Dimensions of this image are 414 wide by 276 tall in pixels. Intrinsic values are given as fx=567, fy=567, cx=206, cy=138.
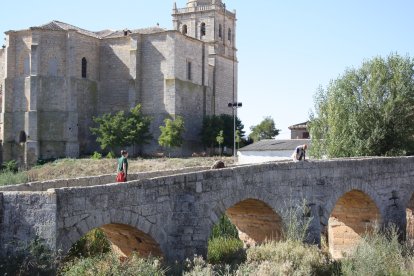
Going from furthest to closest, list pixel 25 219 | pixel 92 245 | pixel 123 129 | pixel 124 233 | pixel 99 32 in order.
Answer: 1. pixel 99 32
2. pixel 123 129
3. pixel 92 245
4. pixel 124 233
5. pixel 25 219

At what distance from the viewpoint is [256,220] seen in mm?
13570

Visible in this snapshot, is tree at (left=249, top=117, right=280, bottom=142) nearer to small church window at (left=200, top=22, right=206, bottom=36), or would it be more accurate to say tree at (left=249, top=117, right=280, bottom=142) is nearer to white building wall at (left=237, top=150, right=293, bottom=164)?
small church window at (left=200, top=22, right=206, bottom=36)

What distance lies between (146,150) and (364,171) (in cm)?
3012

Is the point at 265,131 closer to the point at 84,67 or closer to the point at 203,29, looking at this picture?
the point at 203,29

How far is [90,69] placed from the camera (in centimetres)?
4644

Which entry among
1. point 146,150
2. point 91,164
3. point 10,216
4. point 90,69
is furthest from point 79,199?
point 90,69

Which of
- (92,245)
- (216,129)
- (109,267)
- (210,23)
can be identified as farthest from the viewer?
(210,23)

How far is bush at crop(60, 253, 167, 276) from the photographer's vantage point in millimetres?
8227

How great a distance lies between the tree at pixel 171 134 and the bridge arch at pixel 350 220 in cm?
2511

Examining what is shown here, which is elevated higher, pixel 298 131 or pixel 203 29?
pixel 203 29

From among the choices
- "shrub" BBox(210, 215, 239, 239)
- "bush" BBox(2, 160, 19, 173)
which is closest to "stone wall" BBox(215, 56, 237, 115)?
"bush" BBox(2, 160, 19, 173)

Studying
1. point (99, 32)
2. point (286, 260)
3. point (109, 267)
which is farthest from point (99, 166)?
point (109, 267)

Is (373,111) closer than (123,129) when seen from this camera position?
Yes

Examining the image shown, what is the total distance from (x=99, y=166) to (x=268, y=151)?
11659 mm
